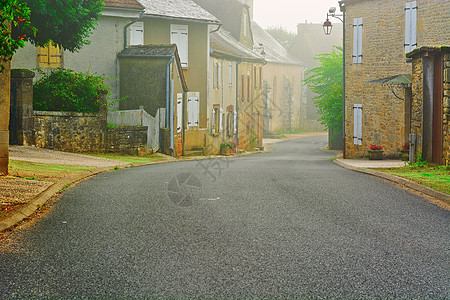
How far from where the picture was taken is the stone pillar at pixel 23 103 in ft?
57.9

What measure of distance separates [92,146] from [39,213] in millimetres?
12514

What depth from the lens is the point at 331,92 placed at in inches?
1407

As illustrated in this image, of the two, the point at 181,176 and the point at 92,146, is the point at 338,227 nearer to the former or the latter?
the point at 181,176

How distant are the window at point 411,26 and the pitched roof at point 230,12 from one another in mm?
23268

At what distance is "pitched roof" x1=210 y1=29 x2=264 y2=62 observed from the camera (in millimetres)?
34562

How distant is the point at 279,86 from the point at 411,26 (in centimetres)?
3848

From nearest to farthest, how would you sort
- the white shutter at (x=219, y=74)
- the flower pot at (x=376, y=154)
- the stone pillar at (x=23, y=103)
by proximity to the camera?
1. the stone pillar at (x=23, y=103)
2. the flower pot at (x=376, y=154)
3. the white shutter at (x=219, y=74)

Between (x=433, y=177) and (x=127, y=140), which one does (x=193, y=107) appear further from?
(x=433, y=177)

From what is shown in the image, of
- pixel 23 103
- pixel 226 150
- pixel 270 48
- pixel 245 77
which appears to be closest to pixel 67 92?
pixel 23 103

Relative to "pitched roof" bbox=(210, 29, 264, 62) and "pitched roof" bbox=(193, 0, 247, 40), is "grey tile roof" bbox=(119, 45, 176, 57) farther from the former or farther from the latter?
"pitched roof" bbox=(193, 0, 247, 40)

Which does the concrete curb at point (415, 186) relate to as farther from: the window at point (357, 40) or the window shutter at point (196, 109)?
the window shutter at point (196, 109)

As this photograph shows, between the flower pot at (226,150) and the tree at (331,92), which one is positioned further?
the tree at (331,92)

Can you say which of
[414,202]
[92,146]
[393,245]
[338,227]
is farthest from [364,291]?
[92,146]

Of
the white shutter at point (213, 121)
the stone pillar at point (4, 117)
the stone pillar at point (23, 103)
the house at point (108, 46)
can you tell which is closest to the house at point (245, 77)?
the white shutter at point (213, 121)
